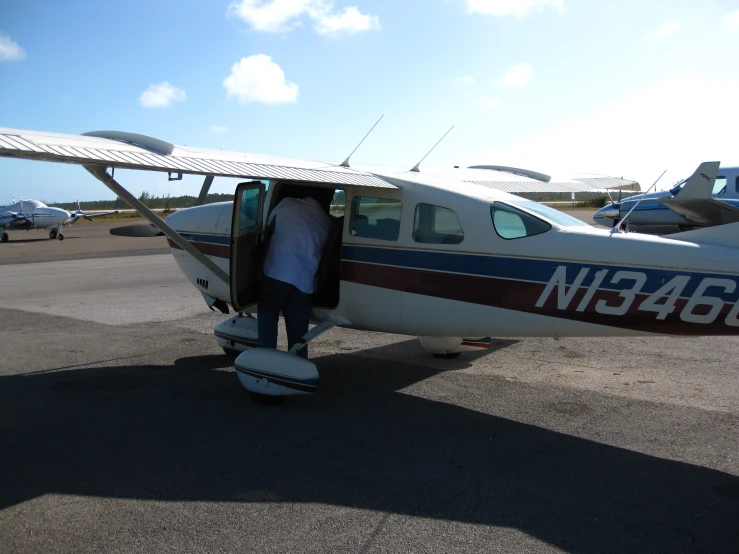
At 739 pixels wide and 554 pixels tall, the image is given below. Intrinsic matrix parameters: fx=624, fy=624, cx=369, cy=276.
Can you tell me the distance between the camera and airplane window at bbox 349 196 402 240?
5836 millimetres

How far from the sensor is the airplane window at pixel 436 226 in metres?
5.47

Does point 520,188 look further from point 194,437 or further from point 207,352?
point 194,437

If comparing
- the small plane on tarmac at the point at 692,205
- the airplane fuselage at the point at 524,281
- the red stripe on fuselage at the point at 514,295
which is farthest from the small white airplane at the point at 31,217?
the red stripe on fuselage at the point at 514,295

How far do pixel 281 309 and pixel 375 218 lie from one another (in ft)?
4.10

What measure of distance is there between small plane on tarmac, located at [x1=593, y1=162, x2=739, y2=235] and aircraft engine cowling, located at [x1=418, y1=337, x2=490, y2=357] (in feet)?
10.5

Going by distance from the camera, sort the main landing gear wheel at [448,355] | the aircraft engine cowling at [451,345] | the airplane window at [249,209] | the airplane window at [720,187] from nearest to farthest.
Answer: the airplane window at [249,209] → the aircraft engine cowling at [451,345] → the main landing gear wheel at [448,355] → the airplane window at [720,187]

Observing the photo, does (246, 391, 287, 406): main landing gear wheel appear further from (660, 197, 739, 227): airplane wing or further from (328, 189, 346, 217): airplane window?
(660, 197, 739, 227): airplane wing

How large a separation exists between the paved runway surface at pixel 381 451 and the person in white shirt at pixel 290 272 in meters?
→ 0.70


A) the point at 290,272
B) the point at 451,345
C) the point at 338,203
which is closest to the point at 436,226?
the point at 338,203

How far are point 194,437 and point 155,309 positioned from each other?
6214 millimetres

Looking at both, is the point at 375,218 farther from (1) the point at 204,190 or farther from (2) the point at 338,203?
(1) the point at 204,190

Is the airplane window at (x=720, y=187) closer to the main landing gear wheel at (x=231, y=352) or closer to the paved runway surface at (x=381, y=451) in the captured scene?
the paved runway surface at (x=381, y=451)

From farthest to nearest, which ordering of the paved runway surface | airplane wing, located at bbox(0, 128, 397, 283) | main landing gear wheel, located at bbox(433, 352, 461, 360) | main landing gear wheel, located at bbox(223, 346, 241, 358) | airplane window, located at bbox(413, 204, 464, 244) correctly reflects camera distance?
main landing gear wheel, located at bbox(433, 352, 461, 360) → main landing gear wheel, located at bbox(223, 346, 241, 358) → airplane window, located at bbox(413, 204, 464, 244) → airplane wing, located at bbox(0, 128, 397, 283) → the paved runway surface

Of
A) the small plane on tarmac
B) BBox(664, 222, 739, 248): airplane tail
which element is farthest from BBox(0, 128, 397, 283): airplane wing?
the small plane on tarmac
